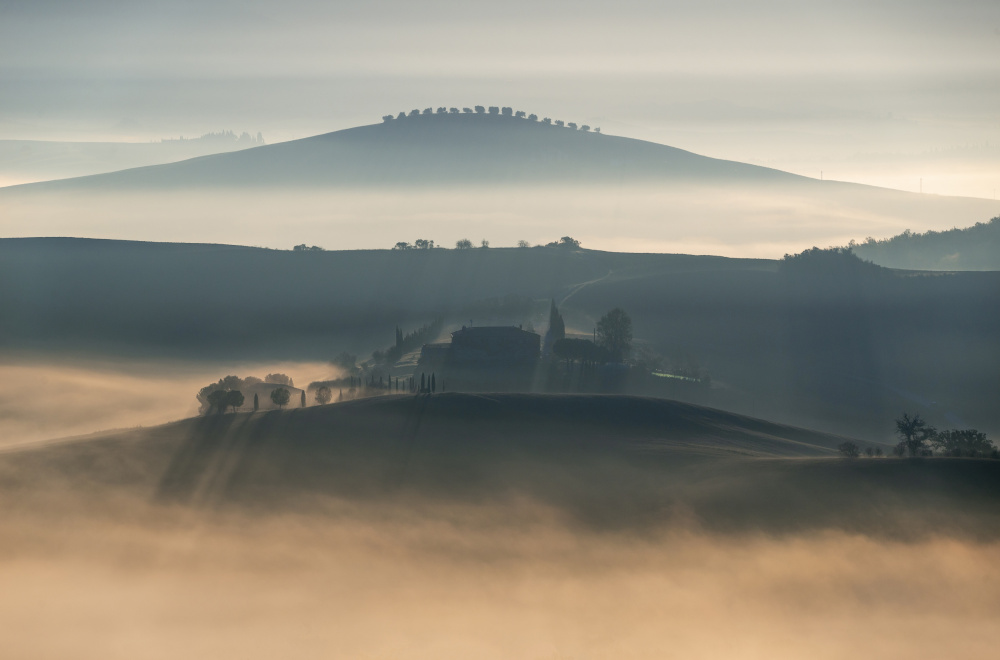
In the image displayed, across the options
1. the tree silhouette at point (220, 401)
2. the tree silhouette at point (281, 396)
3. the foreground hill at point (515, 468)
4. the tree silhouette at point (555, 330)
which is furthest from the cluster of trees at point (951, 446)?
the tree silhouette at point (555, 330)

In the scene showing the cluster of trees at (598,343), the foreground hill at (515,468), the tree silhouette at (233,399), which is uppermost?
the cluster of trees at (598,343)

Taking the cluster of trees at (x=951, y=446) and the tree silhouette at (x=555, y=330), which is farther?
the tree silhouette at (x=555, y=330)

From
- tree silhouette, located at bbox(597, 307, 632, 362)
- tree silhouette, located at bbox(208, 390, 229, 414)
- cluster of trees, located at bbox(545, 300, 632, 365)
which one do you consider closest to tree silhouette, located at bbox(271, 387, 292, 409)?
tree silhouette, located at bbox(208, 390, 229, 414)

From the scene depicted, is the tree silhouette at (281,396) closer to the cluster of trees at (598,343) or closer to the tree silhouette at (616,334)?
the cluster of trees at (598,343)

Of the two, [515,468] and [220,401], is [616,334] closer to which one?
[220,401]

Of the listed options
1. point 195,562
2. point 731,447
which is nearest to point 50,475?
point 195,562

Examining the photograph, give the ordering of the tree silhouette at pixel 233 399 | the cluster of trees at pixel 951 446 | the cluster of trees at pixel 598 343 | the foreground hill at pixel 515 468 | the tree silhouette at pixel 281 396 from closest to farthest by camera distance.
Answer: the foreground hill at pixel 515 468
the cluster of trees at pixel 951 446
the tree silhouette at pixel 233 399
the tree silhouette at pixel 281 396
the cluster of trees at pixel 598 343

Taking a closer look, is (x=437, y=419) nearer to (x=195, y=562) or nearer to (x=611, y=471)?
(x=611, y=471)

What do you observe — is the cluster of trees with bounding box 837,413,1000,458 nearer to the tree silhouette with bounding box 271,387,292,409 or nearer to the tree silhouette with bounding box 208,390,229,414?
the tree silhouette with bounding box 271,387,292,409
